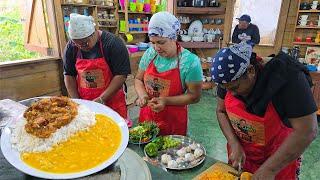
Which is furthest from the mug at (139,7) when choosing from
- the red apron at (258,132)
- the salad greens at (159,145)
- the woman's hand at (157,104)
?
the red apron at (258,132)

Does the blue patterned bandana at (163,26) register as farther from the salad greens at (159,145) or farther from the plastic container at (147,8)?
the plastic container at (147,8)

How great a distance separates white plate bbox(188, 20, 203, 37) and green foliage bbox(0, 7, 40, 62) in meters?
3.88

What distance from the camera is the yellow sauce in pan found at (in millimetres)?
797

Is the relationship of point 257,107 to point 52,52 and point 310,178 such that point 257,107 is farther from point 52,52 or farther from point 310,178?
→ point 52,52

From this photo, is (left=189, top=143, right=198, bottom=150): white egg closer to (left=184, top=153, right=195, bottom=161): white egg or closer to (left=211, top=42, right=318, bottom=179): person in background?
(left=184, top=153, right=195, bottom=161): white egg

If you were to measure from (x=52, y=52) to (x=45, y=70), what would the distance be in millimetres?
331

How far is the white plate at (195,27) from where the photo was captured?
6215mm

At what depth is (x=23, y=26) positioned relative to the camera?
3701 millimetres

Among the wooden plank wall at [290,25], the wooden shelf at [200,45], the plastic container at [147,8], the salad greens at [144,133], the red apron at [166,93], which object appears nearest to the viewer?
the salad greens at [144,133]

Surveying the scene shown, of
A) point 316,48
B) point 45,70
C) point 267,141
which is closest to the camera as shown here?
point 267,141

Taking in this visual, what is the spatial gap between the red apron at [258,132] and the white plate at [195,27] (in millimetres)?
5037

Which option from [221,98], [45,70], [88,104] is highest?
[88,104]

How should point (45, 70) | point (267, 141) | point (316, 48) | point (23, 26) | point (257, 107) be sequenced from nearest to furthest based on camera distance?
point (257, 107), point (267, 141), point (45, 70), point (23, 26), point (316, 48)

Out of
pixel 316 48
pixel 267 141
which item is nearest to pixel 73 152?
pixel 267 141
